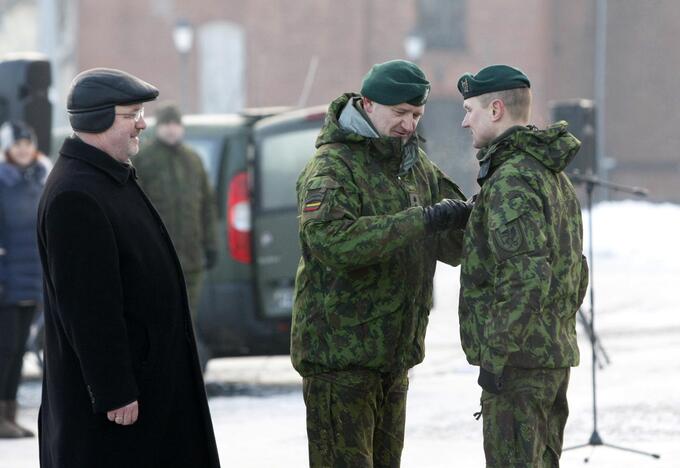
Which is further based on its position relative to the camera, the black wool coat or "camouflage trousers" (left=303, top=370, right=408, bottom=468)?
"camouflage trousers" (left=303, top=370, right=408, bottom=468)

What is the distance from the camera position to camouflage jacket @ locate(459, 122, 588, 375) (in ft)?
15.8

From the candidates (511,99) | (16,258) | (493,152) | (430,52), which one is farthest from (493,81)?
(430,52)

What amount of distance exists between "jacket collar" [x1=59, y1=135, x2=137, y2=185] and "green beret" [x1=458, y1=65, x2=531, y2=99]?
1.20m

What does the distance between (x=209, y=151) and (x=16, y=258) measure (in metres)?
1.78

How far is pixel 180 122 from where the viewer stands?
33.7 feet

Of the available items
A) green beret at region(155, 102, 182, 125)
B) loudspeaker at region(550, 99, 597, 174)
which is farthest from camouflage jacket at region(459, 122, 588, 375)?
loudspeaker at region(550, 99, 597, 174)

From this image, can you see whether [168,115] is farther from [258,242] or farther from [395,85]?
[395,85]

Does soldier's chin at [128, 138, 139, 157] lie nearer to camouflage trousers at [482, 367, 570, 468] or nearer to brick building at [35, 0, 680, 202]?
camouflage trousers at [482, 367, 570, 468]

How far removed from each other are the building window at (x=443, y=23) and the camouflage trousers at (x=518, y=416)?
35.6 m

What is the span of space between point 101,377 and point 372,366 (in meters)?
1.02

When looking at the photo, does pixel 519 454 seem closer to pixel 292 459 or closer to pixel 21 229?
pixel 292 459

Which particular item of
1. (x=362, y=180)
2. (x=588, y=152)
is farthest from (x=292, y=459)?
(x=588, y=152)

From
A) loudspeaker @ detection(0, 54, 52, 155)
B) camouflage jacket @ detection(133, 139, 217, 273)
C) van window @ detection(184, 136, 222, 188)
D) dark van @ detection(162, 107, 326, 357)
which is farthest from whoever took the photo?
loudspeaker @ detection(0, 54, 52, 155)

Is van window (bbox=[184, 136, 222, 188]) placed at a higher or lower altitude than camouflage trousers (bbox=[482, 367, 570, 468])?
higher
